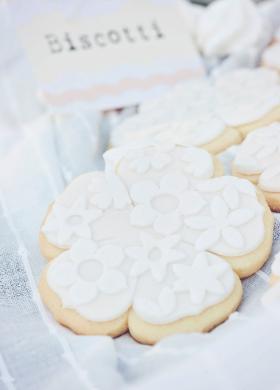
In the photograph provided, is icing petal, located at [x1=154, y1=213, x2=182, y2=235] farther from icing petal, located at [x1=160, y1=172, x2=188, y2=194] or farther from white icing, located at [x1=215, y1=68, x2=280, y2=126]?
white icing, located at [x1=215, y1=68, x2=280, y2=126]

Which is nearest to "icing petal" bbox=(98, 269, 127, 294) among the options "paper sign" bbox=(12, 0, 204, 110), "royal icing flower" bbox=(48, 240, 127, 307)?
"royal icing flower" bbox=(48, 240, 127, 307)

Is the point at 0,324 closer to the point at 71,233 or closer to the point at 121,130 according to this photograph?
the point at 71,233

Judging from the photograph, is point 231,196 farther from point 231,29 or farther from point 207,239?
point 231,29

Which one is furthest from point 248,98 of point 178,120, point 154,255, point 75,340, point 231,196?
point 75,340

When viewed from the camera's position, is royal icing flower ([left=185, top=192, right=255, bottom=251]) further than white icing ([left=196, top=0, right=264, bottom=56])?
No

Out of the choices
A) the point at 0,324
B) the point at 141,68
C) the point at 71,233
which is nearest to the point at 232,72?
the point at 141,68

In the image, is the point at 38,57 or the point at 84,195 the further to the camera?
the point at 38,57
